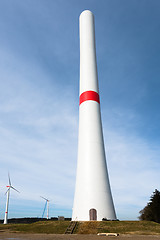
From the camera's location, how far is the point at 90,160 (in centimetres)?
3206

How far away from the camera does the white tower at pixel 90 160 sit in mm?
29922

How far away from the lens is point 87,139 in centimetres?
3362

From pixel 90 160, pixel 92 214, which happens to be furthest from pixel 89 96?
pixel 92 214

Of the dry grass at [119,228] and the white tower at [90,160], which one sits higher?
the white tower at [90,160]

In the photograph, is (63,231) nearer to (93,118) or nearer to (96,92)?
(93,118)

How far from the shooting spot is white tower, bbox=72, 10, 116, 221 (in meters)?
29.9

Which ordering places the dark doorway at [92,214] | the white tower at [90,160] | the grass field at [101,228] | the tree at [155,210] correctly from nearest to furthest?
the grass field at [101,228] → the dark doorway at [92,214] → the white tower at [90,160] → the tree at [155,210]

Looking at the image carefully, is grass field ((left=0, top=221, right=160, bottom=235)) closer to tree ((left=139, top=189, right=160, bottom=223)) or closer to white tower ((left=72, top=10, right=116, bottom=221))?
white tower ((left=72, top=10, right=116, bottom=221))

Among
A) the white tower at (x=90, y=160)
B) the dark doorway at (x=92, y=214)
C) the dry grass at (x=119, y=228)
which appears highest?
the white tower at (x=90, y=160)

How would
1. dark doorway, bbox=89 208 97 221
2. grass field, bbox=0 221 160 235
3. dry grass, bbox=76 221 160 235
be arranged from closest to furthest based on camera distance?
dry grass, bbox=76 221 160 235, grass field, bbox=0 221 160 235, dark doorway, bbox=89 208 97 221

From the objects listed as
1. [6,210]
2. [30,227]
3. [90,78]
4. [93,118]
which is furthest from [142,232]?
[6,210]

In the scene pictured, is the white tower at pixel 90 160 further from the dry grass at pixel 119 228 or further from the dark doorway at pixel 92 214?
the dry grass at pixel 119 228

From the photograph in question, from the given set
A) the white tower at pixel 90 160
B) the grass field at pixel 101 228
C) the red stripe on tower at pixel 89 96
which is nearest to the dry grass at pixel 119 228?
the grass field at pixel 101 228

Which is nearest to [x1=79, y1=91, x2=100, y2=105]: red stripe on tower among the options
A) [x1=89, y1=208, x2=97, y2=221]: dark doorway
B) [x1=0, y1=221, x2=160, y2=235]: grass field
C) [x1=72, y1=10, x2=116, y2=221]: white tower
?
[x1=72, y1=10, x2=116, y2=221]: white tower
